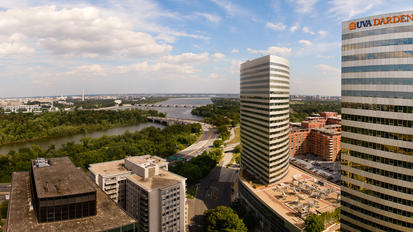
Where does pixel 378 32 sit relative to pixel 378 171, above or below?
above

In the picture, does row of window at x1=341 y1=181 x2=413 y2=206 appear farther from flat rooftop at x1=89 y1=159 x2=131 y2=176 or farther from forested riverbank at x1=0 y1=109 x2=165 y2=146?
forested riverbank at x1=0 y1=109 x2=165 y2=146

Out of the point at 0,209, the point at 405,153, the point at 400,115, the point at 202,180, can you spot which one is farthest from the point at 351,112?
the point at 0,209

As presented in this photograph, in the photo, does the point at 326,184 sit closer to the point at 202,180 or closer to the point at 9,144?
the point at 202,180

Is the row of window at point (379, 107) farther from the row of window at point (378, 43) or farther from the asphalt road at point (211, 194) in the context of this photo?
the asphalt road at point (211, 194)

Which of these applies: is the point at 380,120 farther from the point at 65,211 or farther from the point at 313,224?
the point at 65,211

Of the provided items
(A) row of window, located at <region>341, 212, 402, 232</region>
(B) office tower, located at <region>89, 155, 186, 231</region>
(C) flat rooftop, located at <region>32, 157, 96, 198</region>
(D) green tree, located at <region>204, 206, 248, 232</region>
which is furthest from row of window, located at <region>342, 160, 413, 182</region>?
(C) flat rooftop, located at <region>32, 157, 96, 198</region>

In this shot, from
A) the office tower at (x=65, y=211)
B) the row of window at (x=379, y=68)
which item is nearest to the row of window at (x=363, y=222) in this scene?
the row of window at (x=379, y=68)

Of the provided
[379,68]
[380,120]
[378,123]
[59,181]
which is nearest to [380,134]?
[378,123]
